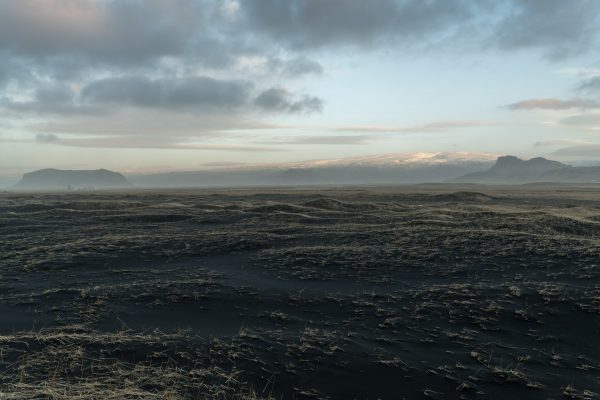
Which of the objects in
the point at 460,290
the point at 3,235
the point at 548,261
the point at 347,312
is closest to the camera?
the point at 347,312

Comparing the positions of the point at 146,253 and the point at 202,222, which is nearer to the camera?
the point at 146,253

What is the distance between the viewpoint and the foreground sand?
13.8m

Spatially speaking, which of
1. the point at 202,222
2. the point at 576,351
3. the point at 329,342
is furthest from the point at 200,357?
the point at 202,222

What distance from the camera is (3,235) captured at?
4666 cm

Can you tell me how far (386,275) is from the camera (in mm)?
27453

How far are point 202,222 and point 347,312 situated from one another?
40.3 meters

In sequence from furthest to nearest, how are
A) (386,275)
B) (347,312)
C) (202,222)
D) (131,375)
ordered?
(202,222) → (386,275) → (347,312) → (131,375)

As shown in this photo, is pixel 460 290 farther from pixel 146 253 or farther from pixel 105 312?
pixel 146 253

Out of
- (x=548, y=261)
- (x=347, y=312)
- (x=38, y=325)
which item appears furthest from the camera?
(x=548, y=261)

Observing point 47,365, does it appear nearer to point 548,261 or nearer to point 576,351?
point 576,351

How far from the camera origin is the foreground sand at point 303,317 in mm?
13836

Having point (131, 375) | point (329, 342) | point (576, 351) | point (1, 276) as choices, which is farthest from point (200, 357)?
point (1, 276)

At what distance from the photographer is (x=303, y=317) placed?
20.1 metres

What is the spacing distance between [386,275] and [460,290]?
17.6 feet
